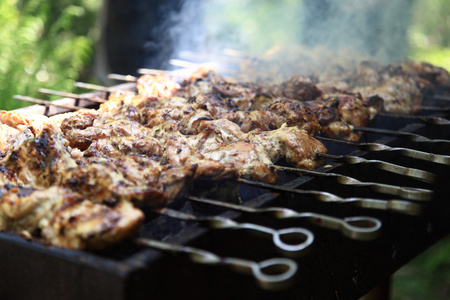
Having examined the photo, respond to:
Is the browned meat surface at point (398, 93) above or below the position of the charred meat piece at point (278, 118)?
above

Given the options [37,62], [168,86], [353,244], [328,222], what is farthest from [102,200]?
[37,62]

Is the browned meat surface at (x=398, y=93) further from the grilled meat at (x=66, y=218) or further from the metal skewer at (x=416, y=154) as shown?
the grilled meat at (x=66, y=218)

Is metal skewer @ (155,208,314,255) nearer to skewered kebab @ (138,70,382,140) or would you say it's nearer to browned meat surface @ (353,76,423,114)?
skewered kebab @ (138,70,382,140)

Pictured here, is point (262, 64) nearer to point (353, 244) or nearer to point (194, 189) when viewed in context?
point (353, 244)

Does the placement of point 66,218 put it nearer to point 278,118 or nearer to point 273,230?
point 273,230

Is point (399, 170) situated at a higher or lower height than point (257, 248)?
higher

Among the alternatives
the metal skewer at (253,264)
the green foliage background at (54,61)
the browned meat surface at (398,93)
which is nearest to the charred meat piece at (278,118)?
the browned meat surface at (398,93)

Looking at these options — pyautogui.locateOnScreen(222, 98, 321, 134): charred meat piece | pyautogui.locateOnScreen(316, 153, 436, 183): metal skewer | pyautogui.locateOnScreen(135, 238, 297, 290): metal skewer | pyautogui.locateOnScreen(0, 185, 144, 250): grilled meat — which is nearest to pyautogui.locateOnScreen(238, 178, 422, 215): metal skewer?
pyautogui.locateOnScreen(316, 153, 436, 183): metal skewer

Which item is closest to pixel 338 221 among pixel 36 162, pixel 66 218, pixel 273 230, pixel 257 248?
pixel 273 230
